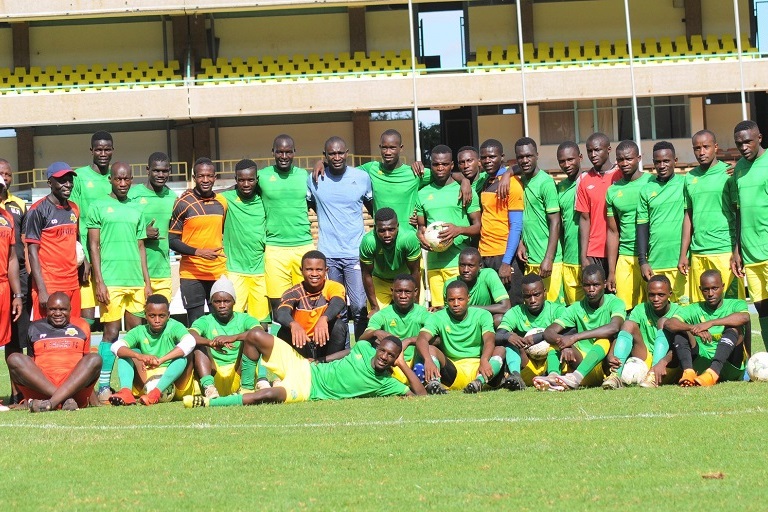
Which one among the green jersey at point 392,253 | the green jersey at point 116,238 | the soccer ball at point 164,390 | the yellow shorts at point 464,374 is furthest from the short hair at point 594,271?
the green jersey at point 116,238

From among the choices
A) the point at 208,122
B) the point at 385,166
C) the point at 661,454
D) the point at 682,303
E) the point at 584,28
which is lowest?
the point at 661,454

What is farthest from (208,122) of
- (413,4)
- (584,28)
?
(584,28)

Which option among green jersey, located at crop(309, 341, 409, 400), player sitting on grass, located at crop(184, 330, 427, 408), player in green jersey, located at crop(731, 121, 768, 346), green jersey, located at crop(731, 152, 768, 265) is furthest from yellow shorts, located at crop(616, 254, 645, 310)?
green jersey, located at crop(309, 341, 409, 400)

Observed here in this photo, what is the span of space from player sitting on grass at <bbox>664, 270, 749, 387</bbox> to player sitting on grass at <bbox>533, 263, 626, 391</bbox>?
0.61m

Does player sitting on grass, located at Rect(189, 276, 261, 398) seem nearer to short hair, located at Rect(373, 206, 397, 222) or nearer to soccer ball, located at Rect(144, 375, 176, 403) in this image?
soccer ball, located at Rect(144, 375, 176, 403)

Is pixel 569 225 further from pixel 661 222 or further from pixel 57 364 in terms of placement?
pixel 57 364

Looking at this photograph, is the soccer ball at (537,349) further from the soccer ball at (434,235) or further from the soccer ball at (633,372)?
the soccer ball at (434,235)

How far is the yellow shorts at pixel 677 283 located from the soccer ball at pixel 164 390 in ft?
16.8

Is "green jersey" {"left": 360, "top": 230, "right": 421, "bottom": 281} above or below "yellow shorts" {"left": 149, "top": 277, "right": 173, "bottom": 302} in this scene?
above

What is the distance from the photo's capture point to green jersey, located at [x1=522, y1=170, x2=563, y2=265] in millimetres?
12867

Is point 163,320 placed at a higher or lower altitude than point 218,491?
higher

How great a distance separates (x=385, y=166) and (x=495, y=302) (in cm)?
207

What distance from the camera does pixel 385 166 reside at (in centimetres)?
1319

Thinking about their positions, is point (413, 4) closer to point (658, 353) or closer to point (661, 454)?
point (658, 353)
